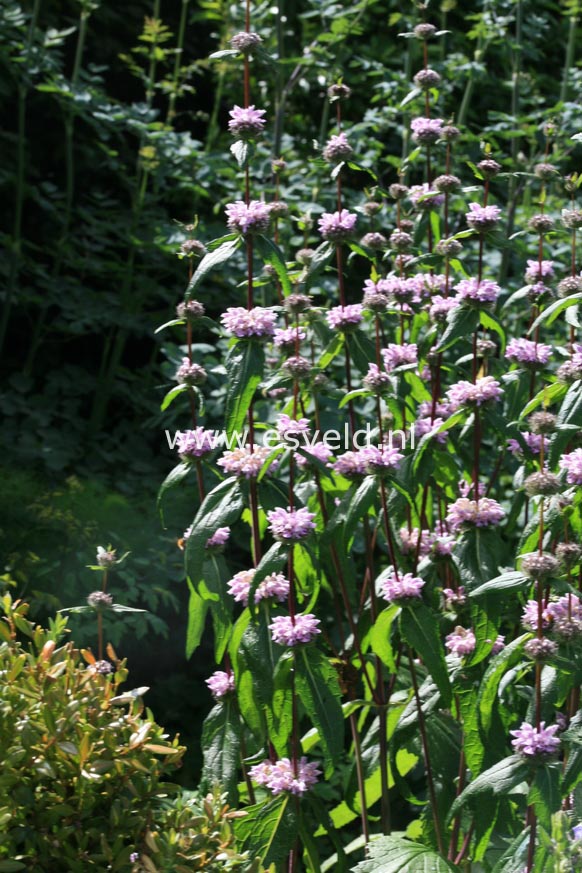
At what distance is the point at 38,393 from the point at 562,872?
378 centimetres

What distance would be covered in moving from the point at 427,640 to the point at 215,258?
871 millimetres

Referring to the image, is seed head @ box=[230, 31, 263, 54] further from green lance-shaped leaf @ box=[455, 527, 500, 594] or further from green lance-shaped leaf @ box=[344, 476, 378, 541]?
green lance-shaped leaf @ box=[455, 527, 500, 594]

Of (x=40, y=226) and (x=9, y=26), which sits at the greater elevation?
(x=9, y=26)

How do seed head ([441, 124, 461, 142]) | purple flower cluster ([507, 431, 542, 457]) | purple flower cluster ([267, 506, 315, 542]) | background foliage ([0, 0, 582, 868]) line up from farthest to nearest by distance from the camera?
background foliage ([0, 0, 582, 868]) < seed head ([441, 124, 461, 142]) < purple flower cluster ([507, 431, 542, 457]) < purple flower cluster ([267, 506, 315, 542])

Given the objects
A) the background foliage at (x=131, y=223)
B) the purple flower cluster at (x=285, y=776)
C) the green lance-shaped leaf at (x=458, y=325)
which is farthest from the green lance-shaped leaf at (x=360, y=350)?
the background foliage at (x=131, y=223)

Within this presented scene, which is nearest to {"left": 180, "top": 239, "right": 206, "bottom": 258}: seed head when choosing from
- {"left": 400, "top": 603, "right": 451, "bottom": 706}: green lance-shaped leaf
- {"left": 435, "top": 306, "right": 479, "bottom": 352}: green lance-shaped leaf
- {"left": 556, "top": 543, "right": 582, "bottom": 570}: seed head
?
{"left": 435, "top": 306, "right": 479, "bottom": 352}: green lance-shaped leaf

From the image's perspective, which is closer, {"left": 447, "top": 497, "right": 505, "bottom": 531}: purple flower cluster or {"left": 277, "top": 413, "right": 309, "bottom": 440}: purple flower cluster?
{"left": 277, "top": 413, "right": 309, "bottom": 440}: purple flower cluster

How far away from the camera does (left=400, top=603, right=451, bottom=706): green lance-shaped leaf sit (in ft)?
7.08

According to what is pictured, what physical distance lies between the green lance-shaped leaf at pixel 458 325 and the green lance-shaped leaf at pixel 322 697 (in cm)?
69

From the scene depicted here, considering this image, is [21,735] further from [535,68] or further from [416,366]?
[535,68]

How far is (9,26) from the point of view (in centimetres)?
459

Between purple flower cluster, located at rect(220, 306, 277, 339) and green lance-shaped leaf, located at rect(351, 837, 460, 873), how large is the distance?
43.2 inches

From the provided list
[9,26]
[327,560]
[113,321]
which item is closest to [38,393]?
[113,321]

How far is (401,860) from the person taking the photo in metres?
2.20
